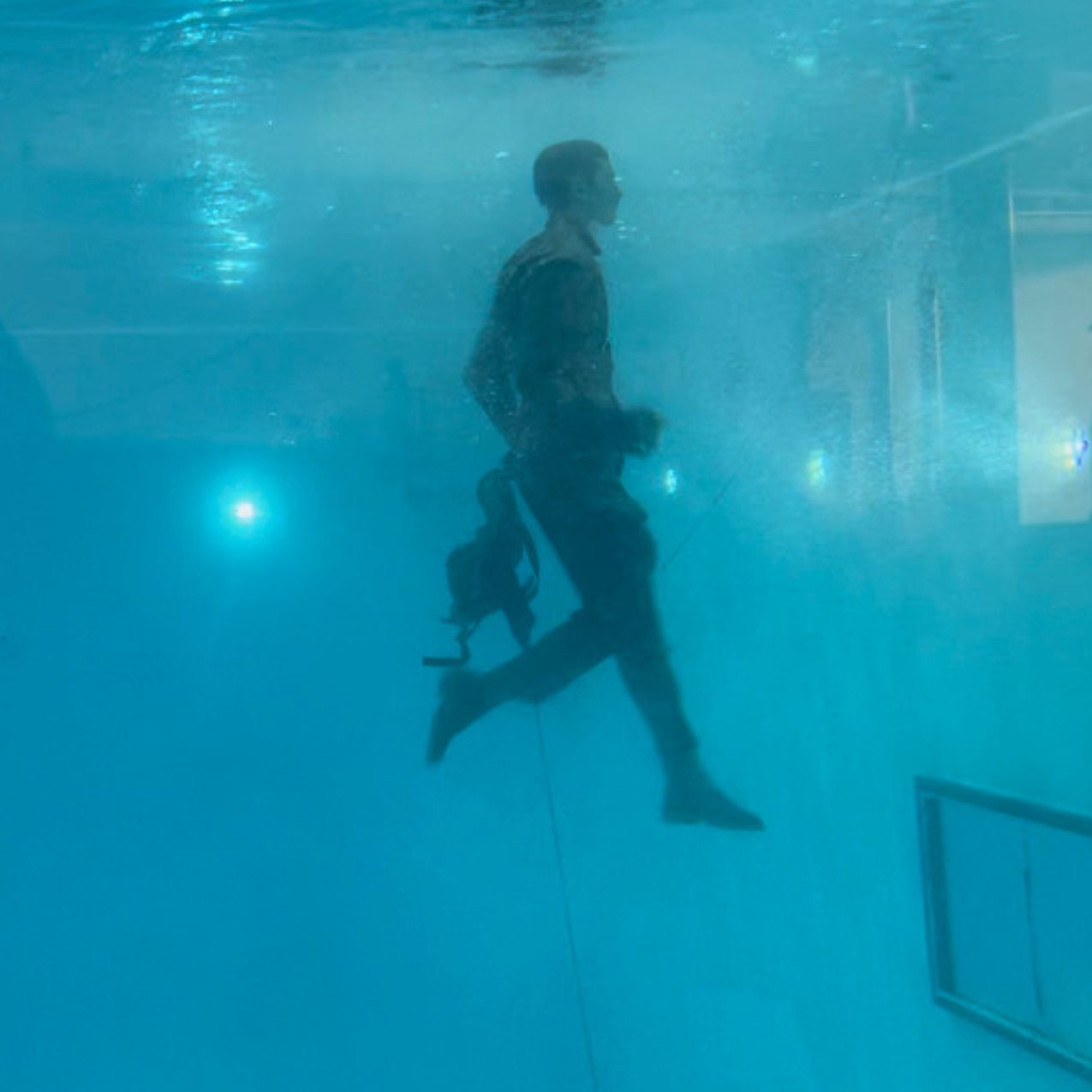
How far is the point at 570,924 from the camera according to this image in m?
3.98

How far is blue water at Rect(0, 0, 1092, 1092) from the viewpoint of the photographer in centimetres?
392

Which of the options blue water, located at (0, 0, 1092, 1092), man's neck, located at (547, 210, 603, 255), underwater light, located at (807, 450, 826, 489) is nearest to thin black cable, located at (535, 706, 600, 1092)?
blue water, located at (0, 0, 1092, 1092)

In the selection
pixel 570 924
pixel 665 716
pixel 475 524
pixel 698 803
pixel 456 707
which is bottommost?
pixel 570 924

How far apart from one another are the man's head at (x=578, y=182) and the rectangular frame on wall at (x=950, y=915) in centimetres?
237

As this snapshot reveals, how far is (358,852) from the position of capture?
404cm

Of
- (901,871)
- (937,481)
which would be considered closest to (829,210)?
(937,481)

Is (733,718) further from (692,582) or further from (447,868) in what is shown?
(447,868)

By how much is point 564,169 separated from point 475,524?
1549mm

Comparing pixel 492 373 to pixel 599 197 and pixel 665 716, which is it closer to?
pixel 599 197

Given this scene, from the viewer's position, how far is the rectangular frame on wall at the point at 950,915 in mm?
3246

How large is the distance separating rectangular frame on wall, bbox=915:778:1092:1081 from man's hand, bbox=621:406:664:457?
1623mm

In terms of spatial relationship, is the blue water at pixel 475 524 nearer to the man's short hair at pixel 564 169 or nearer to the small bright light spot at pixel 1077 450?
the small bright light spot at pixel 1077 450

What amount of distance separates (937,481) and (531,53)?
2.71 metres

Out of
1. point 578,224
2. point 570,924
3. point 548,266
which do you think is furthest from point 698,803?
point 578,224
